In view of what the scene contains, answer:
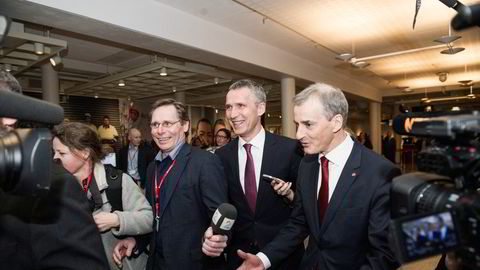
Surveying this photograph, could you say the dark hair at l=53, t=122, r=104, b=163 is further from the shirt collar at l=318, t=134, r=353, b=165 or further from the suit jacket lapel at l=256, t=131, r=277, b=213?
the shirt collar at l=318, t=134, r=353, b=165

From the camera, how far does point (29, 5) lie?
3426 mm

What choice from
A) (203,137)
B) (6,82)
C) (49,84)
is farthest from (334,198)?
(49,84)

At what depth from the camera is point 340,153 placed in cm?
158

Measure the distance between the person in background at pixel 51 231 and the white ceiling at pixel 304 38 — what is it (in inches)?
115

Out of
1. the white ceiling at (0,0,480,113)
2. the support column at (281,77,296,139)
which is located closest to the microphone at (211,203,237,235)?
the white ceiling at (0,0,480,113)

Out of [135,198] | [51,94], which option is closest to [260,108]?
[135,198]

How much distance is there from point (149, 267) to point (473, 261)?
4.83 ft

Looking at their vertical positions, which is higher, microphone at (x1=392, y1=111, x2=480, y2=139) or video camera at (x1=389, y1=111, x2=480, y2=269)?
microphone at (x1=392, y1=111, x2=480, y2=139)

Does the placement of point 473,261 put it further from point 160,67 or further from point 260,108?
point 160,67

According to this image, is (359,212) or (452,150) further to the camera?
(359,212)

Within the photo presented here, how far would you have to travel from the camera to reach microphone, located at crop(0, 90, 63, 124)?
0.56m

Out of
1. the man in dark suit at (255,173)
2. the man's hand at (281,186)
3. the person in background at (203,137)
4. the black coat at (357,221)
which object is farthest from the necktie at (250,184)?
the person in background at (203,137)

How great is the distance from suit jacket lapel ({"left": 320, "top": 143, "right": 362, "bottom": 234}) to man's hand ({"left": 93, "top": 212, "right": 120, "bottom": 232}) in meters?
1.00

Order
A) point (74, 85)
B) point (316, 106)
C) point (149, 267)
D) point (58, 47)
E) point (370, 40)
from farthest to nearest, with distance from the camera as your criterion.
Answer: point (74, 85), point (370, 40), point (58, 47), point (149, 267), point (316, 106)
